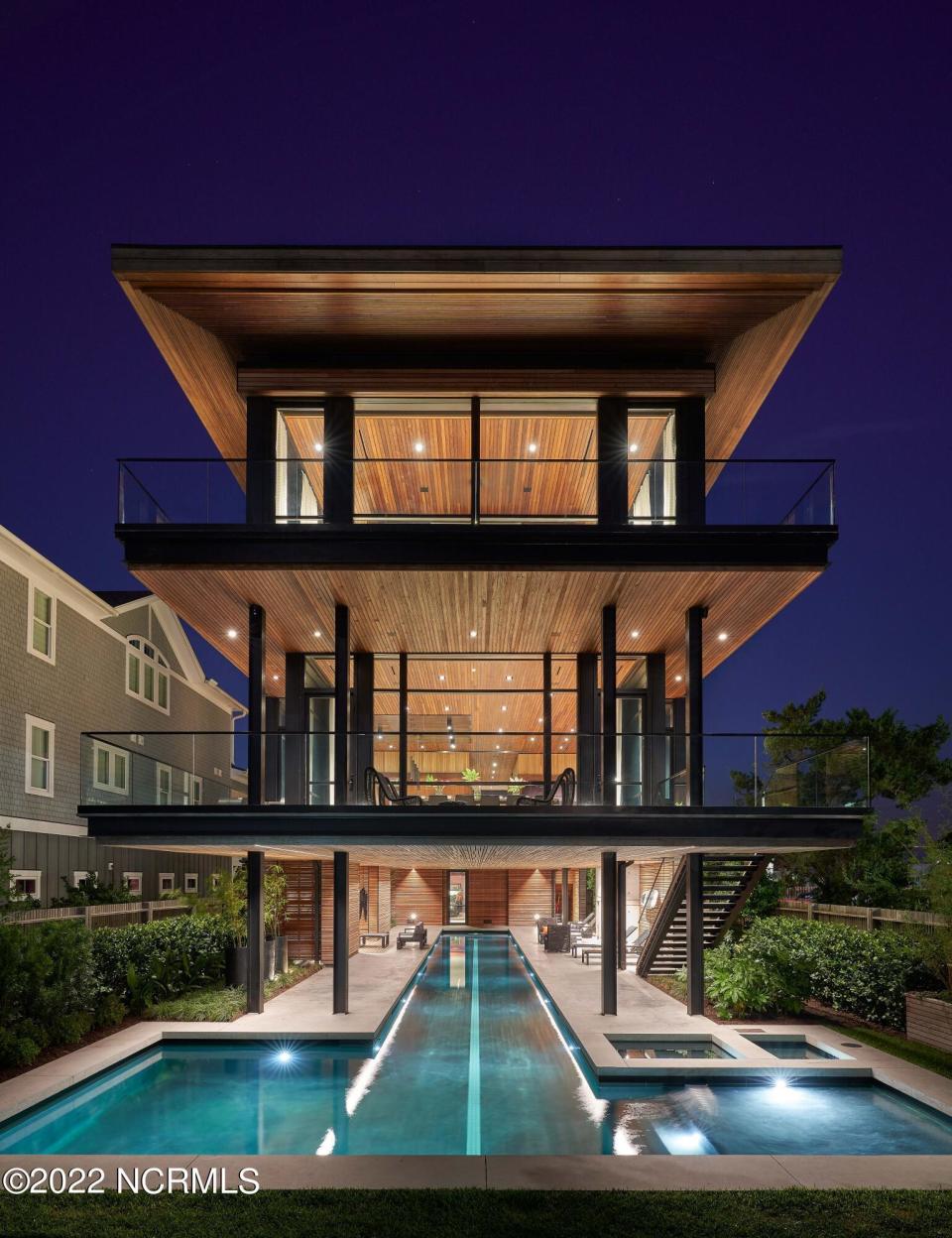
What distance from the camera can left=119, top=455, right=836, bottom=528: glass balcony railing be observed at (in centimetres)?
1416

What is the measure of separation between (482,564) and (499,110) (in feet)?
519

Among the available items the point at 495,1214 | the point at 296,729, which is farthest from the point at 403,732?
the point at 495,1214

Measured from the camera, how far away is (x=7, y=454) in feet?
468

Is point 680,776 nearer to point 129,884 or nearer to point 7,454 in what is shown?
point 129,884

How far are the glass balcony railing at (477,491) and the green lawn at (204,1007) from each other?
22.6 feet

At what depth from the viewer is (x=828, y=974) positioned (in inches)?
603

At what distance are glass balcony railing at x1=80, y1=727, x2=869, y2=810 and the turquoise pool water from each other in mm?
3306

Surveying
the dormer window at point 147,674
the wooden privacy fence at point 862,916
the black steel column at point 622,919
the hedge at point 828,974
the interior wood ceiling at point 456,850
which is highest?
the dormer window at point 147,674

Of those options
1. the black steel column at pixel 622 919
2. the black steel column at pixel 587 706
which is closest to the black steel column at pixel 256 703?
the black steel column at pixel 587 706

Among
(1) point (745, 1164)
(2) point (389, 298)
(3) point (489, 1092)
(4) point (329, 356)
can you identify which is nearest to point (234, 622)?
(4) point (329, 356)

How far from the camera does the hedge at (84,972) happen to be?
40.5 ft

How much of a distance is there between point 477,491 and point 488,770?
4.40 m

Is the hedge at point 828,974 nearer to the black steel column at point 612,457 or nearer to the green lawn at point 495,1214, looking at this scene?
the black steel column at point 612,457

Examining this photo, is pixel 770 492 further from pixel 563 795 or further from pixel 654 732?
pixel 563 795
